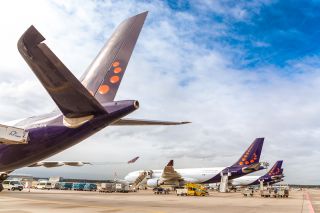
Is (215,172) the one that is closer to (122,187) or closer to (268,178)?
(268,178)

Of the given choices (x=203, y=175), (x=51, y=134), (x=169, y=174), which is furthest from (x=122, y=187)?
(x=51, y=134)

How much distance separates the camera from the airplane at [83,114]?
29.2ft

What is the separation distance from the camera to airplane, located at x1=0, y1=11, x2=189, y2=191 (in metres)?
8.91

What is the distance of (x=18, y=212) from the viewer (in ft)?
44.4

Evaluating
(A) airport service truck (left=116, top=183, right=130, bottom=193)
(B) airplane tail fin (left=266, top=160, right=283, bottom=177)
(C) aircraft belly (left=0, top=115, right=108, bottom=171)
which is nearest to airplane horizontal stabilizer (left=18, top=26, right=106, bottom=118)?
(C) aircraft belly (left=0, top=115, right=108, bottom=171)

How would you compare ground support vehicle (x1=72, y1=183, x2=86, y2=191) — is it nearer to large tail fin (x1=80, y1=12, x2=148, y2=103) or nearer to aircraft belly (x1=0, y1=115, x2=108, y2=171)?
aircraft belly (x1=0, y1=115, x2=108, y2=171)

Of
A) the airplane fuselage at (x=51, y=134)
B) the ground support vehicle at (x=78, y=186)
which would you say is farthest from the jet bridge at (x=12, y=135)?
the ground support vehicle at (x=78, y=186)

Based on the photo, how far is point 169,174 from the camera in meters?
45.0

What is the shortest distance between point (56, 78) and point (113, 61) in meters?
3.24

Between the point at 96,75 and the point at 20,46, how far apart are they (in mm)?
4189

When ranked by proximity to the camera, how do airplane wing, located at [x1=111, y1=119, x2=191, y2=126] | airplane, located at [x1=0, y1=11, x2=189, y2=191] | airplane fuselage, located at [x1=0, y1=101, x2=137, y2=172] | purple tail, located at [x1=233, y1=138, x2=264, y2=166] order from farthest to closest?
purple tail, located at [x1=233, y1=138, x2=264, y2=166], airplane wing, located at [x1=111, y1=119, x2=191, y2=126], airplane fuselage, located at [x1=0, y1=101, x2=137, y2=172], airplane, located at [x1=0, y1=11, x2=189, y2=191]

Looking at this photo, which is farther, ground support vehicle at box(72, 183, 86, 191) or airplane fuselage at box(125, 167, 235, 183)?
ground support vehicle at box(72, 183, 86, 191)

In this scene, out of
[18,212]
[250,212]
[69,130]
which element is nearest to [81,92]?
[69,130]

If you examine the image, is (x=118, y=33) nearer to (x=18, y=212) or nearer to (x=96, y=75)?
(x=96, y=75)
